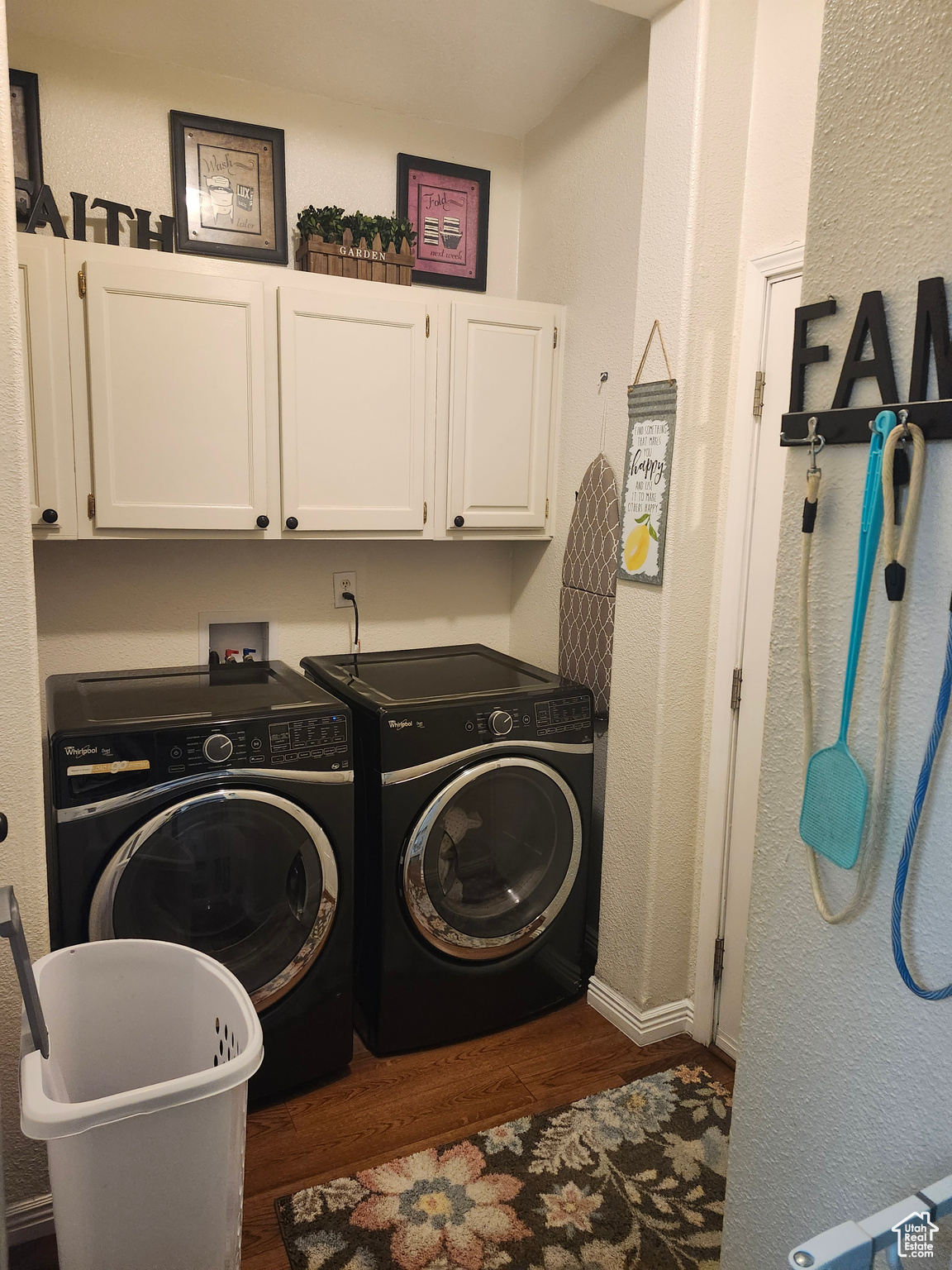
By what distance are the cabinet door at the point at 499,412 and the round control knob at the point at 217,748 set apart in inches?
40.0

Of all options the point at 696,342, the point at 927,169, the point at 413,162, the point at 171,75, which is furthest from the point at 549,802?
the point at 171,75

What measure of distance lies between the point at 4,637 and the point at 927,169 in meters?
1.58

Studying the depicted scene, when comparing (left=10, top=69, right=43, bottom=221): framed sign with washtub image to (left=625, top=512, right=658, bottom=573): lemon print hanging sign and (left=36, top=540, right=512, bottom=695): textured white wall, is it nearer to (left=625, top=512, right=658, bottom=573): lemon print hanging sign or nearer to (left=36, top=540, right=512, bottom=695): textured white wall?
(left=36, top=540, right=512, bottom=695): textured white wall

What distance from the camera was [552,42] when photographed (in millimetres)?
2350

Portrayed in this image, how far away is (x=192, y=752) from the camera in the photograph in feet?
6.30

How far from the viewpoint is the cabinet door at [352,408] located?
2.31 m

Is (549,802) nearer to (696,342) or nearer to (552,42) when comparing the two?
(696,342)

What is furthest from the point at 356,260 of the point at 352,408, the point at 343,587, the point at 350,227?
the point at 343,587

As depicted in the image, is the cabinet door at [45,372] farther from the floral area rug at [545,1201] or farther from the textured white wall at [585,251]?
the floral area rug at [545,1201]

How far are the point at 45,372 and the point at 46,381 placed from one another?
0.02 meters

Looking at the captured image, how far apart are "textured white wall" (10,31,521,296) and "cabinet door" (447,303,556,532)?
58cm

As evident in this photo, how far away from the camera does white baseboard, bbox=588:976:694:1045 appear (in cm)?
236

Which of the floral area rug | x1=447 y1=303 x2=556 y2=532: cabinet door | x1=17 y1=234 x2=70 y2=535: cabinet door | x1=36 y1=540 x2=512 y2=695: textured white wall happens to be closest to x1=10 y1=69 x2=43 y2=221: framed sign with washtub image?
x1=17 y1=234 x2=70 y2=535: cabinet door

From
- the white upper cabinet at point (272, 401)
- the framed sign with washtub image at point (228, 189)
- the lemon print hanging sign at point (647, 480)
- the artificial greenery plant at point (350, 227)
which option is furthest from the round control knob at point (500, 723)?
the framed sign with washtub image at point (228, 189)
